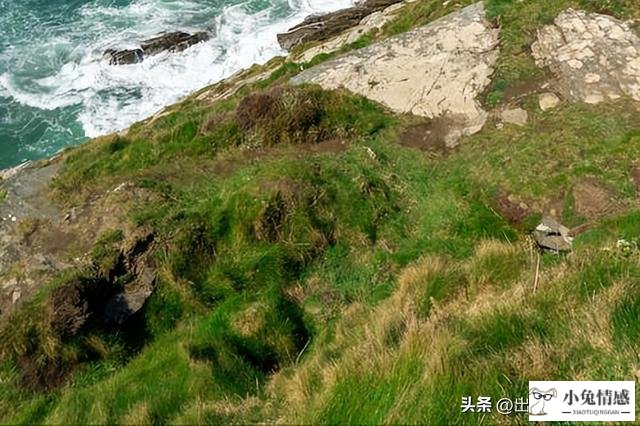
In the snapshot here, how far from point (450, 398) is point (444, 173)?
25.9 feet

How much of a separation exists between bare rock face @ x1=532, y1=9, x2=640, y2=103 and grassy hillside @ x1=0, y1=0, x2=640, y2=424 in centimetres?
42

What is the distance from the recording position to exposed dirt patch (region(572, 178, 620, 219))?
11094 millimetres

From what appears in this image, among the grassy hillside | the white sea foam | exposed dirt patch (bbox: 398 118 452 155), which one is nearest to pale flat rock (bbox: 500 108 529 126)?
the grassy hillside

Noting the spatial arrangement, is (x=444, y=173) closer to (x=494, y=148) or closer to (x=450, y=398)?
(x=494, y=148)

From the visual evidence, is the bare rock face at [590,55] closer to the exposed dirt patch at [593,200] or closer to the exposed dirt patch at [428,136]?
the exposed dirt patch at [428,136]

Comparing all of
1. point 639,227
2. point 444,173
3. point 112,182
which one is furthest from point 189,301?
point 639,227

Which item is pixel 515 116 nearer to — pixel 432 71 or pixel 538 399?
pixel 432 71

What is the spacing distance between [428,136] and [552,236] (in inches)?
150

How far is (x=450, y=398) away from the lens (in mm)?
5125

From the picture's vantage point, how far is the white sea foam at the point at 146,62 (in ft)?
89.7

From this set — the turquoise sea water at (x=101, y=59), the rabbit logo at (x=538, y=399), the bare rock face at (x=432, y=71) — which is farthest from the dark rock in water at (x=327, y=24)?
the rabbit logo at (x=538, y=399)

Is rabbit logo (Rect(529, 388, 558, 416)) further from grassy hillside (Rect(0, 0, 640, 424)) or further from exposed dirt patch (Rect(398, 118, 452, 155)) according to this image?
exposed dirt patch (Rect(398, 118, 452, 155))

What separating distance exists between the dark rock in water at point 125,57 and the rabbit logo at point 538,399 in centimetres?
2752

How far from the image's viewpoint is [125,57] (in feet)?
96.1
